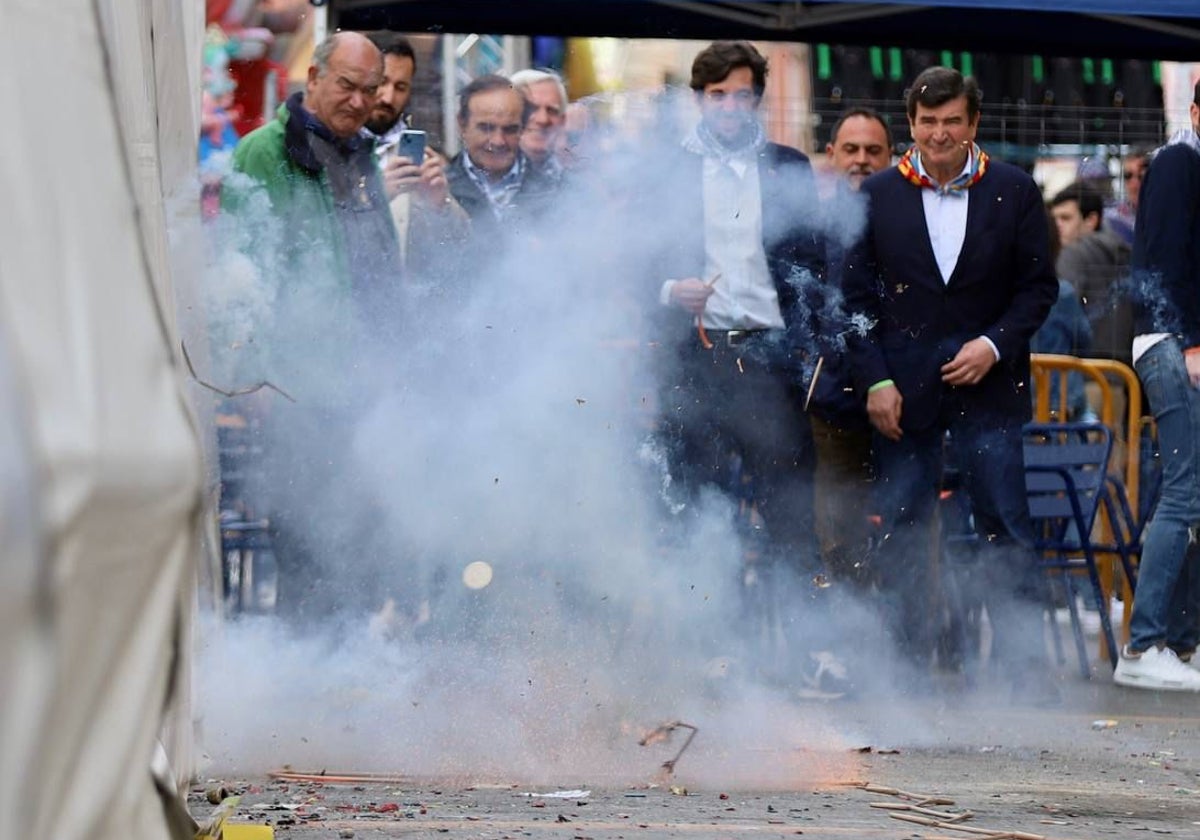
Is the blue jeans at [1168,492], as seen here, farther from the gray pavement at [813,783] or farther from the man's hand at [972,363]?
the man's hand at [972,363]

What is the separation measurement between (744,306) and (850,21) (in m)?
1.55

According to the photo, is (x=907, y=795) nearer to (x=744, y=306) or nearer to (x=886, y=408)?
(x=886, y=408)

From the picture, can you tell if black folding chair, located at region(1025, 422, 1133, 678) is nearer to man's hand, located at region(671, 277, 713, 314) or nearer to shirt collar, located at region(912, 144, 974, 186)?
shirt collar, located at region(912, 144, 974, 186)

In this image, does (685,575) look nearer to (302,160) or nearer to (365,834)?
(302,160)

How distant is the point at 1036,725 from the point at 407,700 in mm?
1839

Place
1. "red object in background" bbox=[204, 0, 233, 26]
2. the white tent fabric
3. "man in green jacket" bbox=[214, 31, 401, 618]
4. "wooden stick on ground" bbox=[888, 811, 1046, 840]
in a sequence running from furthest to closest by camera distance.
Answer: "red object in background" bbox=[204, 0, 233, 26], "man in green jacket" bbox=[214, 31, 401, 618], "wooden stick on ground" bbox=[888, 811, 1046, 840], the white tent fabric

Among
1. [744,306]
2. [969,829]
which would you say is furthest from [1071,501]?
[969,829]

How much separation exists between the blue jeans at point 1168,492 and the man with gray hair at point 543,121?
6.82ft

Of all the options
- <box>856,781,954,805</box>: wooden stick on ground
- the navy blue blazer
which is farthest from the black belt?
<box>856,781,954,805</box>: wooden stick on ground

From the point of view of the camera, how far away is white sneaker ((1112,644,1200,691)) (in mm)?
6457

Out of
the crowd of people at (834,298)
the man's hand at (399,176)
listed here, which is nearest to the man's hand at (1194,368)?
the crowd of people at (834,298)

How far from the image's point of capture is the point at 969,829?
13.1ft

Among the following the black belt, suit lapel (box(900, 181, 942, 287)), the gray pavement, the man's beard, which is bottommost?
the gray pavement

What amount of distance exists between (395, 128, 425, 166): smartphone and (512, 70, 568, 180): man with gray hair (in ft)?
1.05
